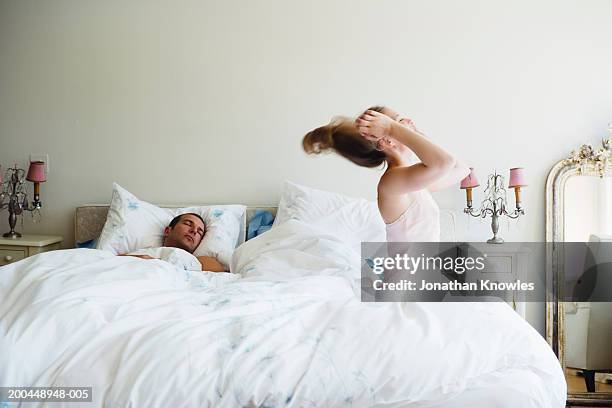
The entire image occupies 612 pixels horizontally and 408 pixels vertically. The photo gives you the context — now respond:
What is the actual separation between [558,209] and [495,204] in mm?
376

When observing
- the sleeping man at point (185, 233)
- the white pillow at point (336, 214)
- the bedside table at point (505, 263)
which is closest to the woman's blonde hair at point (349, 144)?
the white pillow at point (336, 214)

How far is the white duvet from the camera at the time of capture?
1.29 meters

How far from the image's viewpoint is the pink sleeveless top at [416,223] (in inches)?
65.0

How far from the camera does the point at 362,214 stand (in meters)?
2.86

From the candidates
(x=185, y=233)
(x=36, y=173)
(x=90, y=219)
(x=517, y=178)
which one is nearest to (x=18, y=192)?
(x=36, y=173)

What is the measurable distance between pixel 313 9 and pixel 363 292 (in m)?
1.86

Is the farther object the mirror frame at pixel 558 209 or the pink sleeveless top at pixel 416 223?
the mirror frame at pixel 558 209

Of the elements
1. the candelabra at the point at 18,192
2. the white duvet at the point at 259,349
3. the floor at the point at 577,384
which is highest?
the candelabra at the point at 18,192

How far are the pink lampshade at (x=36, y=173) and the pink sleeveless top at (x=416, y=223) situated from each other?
2.36 meters

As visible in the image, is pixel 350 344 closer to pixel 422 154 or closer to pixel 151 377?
pixel 151 377

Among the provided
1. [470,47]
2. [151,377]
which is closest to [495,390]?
[151,377]

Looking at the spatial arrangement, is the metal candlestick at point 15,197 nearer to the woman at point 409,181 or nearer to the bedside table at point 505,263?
the woman at point 409,181

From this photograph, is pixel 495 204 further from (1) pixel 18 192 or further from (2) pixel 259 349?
(1) pixel 18 192

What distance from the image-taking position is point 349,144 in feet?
7.31
